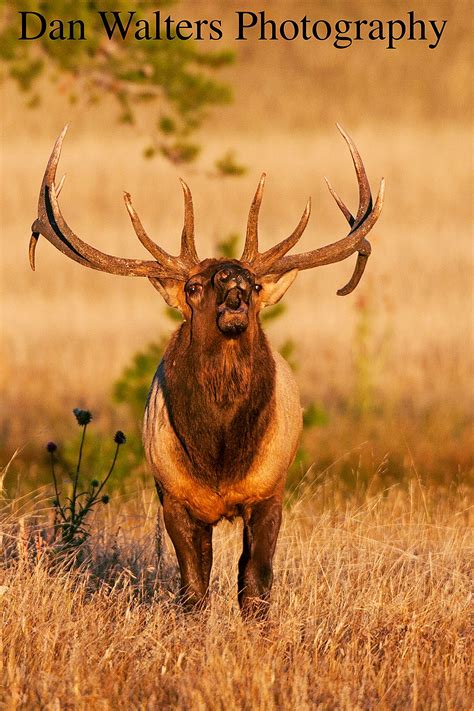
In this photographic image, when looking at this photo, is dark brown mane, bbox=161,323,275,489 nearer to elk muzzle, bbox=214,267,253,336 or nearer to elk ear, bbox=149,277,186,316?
elk ear, bbox=149,277,186,316

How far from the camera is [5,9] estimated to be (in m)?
12.1

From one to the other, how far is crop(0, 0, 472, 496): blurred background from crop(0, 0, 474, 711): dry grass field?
0.21ft

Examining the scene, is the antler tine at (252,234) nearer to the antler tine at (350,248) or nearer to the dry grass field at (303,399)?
the antler tine at (350,248)

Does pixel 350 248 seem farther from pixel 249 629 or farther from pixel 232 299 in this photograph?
pixel 249 629

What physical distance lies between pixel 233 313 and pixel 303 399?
361 inches

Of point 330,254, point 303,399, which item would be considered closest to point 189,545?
point 330,254

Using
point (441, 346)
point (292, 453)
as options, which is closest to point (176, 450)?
point (292, 453)

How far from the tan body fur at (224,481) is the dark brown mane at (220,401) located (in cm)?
5

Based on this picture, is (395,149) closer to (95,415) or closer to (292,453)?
(95,415)

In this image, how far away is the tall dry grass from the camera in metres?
5.49

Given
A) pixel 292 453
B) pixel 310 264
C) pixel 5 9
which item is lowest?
pixel 292 453

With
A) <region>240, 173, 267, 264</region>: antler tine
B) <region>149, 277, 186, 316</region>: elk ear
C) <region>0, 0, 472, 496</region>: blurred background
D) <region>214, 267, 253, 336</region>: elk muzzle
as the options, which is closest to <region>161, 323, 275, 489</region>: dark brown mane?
<region>149, 277, 186, 316</region>: elk ear

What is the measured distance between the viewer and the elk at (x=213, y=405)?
680 centimetres

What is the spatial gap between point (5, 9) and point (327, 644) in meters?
7.48
